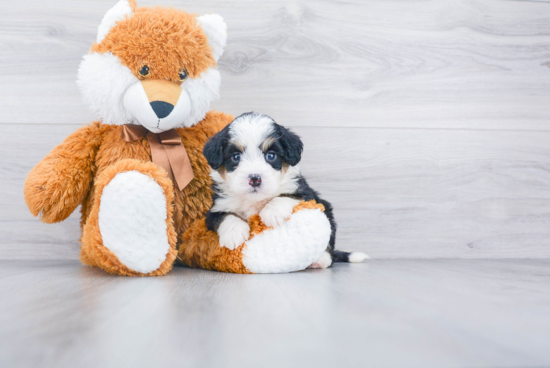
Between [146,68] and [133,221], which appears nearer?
[133,221]

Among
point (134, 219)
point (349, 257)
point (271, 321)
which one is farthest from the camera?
point (349, 257)

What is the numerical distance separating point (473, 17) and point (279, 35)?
31.0 inches

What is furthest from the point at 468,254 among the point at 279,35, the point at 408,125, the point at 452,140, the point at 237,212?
the point at 279,35

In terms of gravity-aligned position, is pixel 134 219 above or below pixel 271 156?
below

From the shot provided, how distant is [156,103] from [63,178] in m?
0.34

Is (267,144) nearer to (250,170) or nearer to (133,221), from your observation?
(250,170)

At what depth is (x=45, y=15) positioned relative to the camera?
153cm

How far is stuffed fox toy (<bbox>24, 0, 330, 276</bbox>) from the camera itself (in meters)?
1.06

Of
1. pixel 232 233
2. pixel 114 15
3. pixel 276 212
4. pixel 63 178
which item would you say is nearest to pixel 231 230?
pixel 232 233

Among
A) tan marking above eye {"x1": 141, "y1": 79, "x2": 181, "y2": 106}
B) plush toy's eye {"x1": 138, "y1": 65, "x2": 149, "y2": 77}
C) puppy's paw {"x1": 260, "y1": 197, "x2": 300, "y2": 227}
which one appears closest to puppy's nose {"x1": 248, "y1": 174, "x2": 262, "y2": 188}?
puppy's paw {"x1": 260, "y1": 197, "x2": 300, "y2": 227}

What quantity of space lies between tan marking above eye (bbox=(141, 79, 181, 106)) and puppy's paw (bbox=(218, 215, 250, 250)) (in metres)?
0.36

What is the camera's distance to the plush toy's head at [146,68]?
1.16m

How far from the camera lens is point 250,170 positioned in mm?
1081

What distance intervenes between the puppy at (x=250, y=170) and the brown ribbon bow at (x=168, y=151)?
0.42ft
